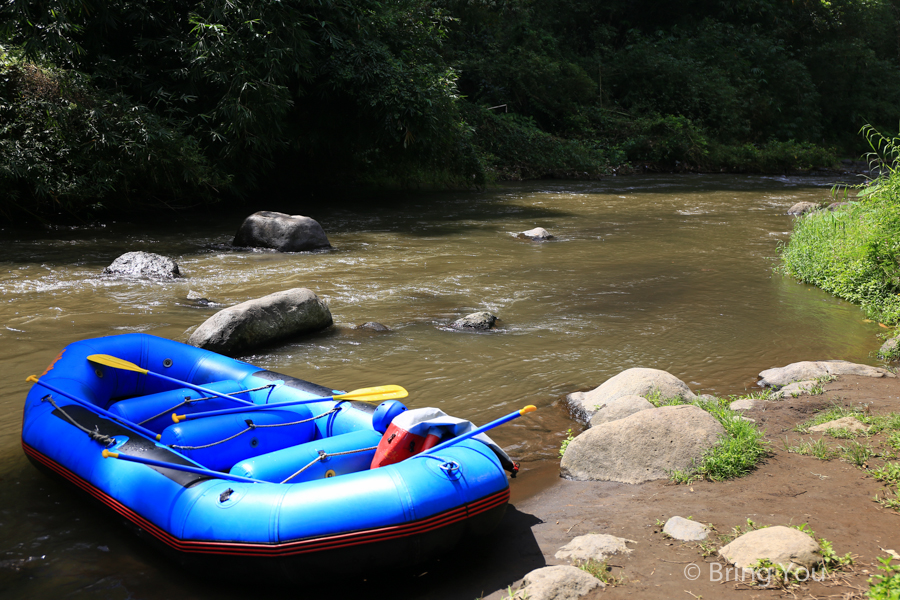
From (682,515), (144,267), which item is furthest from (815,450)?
(144,267)

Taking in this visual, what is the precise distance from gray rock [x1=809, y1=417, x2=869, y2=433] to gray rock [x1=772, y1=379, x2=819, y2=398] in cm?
69

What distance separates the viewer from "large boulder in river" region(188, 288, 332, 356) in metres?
5.82

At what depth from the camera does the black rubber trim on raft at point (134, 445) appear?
3.17 meters

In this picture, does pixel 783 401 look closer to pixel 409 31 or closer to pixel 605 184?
pixel 409 31

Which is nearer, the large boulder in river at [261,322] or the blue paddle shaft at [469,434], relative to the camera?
the blue paddle shaft at [469,434]

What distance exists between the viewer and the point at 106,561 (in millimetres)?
3123

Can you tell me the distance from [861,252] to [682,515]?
5355 mm

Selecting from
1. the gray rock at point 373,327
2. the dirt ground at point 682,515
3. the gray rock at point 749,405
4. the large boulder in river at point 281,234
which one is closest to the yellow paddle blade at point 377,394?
the dirt ground at point 682,515

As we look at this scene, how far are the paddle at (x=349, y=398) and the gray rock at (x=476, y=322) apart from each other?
274 cm

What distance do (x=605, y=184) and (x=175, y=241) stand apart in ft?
42.4

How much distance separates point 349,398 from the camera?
3.82 m

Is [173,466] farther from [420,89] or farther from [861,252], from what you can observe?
[420,89]

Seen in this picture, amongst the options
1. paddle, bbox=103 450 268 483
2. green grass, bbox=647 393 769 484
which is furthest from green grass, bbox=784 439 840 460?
paddle, bbox=103 450 268 483

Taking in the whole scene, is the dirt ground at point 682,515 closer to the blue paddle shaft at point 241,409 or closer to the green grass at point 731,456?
the green grass at point 731,456
